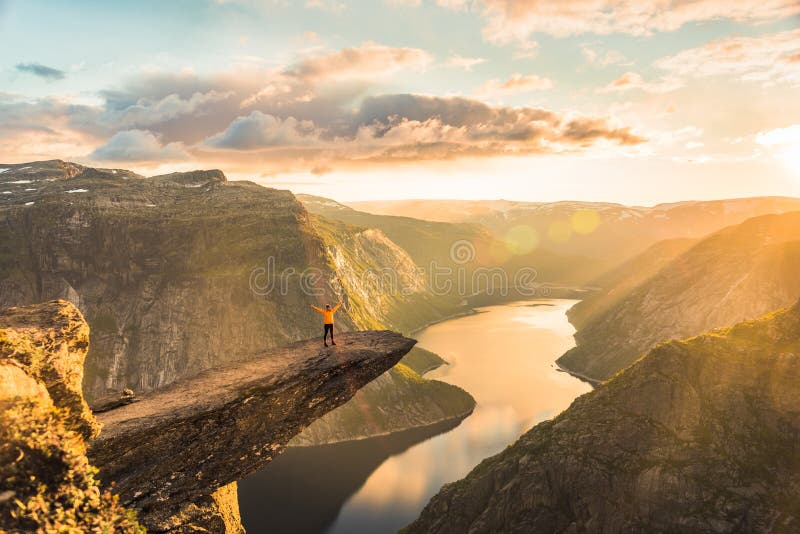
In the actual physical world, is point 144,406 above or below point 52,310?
below

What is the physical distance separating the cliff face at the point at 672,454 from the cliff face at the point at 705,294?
265 feet

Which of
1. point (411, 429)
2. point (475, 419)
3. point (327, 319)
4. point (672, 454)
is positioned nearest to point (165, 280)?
point (411, 429)

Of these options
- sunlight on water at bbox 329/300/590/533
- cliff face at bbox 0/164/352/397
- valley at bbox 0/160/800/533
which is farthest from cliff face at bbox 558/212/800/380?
cliff face at bbox 0/164/352/397

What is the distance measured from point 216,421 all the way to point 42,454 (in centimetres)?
1024

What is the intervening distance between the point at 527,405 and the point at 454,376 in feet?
105

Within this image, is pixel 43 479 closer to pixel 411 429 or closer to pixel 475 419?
pixel 411 429

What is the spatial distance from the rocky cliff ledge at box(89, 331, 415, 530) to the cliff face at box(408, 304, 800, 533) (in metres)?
32.6

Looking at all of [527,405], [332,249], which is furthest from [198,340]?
[527,405]

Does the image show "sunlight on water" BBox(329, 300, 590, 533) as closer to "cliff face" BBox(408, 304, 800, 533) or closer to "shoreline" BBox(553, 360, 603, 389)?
"shoreline" BBox(553, 360, 603, 389)

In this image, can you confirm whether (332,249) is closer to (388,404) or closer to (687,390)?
(388,404)

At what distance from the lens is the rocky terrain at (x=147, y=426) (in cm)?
1228

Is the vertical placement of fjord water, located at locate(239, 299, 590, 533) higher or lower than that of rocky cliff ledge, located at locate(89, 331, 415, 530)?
lower

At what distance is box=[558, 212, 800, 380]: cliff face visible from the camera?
116688 millimetres

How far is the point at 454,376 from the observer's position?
152500 mm
